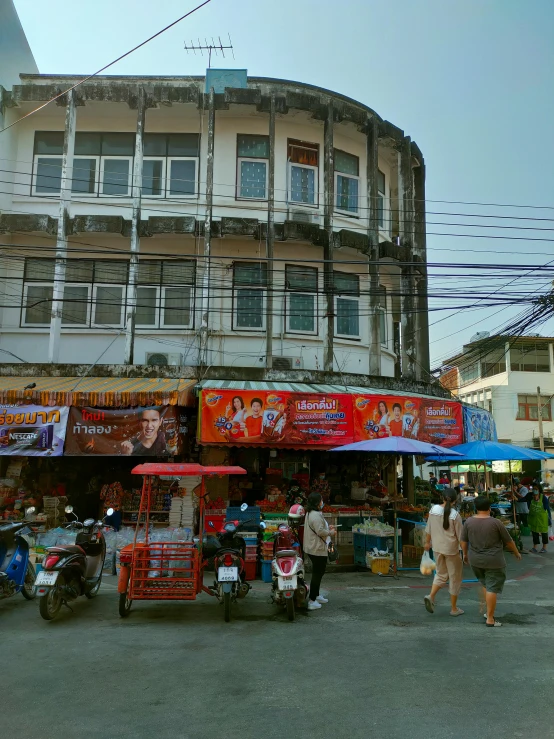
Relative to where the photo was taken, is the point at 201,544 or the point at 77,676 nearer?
the point at 77,676

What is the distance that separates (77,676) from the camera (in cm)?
584

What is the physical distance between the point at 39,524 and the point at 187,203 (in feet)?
29.7

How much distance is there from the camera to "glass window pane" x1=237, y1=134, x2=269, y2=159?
1722 centimetres

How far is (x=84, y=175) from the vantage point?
55.5ft

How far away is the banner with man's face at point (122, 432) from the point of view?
43.8 feet

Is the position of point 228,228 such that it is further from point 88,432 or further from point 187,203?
point 88,432

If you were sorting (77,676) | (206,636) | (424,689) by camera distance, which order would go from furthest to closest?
(206,636) < (77,676) < (424,689)

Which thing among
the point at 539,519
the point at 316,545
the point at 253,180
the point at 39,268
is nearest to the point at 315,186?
the point at 253,180

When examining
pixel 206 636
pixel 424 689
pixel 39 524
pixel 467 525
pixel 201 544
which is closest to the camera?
pixel 424 689

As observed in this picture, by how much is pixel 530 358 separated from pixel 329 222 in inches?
1187

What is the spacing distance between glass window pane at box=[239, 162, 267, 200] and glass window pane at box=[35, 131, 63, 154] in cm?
531

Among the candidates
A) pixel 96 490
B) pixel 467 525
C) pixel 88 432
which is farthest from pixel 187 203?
pixel 467 525

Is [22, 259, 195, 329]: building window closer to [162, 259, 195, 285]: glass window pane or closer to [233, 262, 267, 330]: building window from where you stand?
[162, 259, 195, 285]: glass window pane

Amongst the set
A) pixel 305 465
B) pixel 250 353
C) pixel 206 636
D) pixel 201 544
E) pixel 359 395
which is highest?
pixel 250 353
